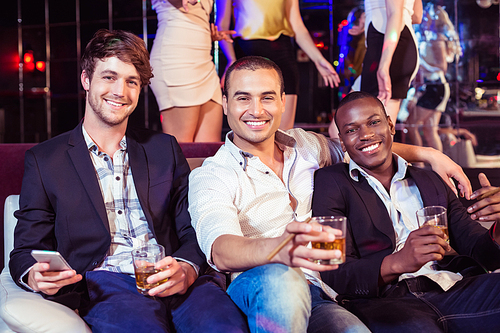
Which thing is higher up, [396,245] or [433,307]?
[396,245]

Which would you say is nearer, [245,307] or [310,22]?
[245,307]

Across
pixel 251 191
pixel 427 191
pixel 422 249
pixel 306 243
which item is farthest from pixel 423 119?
pixel 306 243

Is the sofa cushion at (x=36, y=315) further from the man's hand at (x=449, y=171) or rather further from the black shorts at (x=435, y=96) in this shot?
the black shorts at (x=435, y=96)

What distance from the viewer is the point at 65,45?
814 centimetres

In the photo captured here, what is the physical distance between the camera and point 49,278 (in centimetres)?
160

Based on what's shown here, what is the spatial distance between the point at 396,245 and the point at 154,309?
1.09 metres

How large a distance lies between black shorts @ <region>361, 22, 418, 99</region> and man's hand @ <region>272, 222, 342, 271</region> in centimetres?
217

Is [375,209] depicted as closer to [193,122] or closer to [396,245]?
[396,245]

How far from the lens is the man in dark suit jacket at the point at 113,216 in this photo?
1706mm

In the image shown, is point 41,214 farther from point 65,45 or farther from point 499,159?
point 65,45

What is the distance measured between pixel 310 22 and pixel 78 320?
602 cm

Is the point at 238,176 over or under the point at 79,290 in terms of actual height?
over

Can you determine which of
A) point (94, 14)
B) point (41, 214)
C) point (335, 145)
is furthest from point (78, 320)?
point (94, 14)

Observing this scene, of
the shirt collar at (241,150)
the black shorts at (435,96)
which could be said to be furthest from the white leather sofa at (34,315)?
the black shorts at (435,96)
